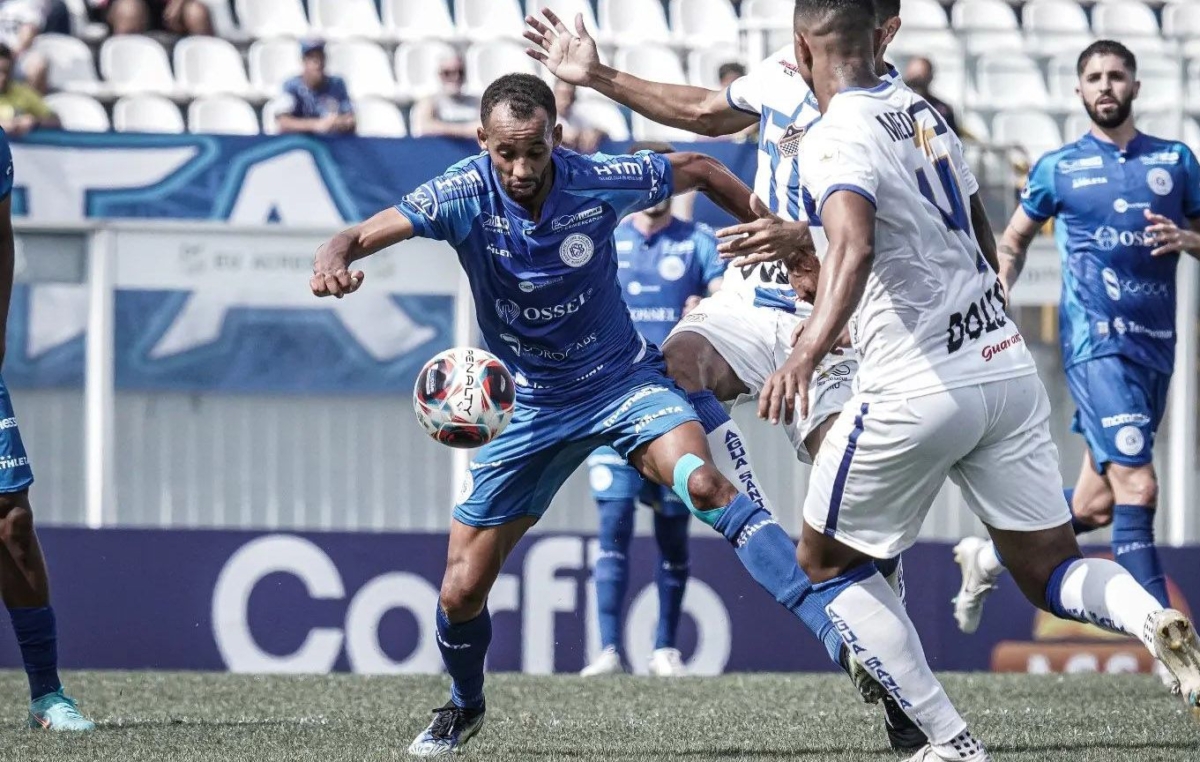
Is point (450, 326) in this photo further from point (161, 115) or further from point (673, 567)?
point (161, 115)

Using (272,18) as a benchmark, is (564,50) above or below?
below

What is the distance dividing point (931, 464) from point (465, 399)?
1562 millimetres

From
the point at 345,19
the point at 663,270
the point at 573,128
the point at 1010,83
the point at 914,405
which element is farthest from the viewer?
the point at 345,19

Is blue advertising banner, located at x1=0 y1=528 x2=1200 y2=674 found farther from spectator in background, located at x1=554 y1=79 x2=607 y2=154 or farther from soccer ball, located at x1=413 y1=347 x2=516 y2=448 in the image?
soccer ball, located at x1=413 y1=347 x2=516 y2=448

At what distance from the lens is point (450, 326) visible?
10633mm

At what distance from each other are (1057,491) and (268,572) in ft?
18.5

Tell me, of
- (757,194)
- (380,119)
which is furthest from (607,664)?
(380,119)

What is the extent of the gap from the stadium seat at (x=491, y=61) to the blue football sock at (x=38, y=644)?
736cm

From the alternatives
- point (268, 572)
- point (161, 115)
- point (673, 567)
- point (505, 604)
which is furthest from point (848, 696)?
point (161, 115)

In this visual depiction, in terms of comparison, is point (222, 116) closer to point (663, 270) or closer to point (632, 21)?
point (632, 21)

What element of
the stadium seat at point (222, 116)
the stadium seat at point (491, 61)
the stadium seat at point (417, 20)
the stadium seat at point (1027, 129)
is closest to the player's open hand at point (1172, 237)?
the stadium seat at point (1027, 129)

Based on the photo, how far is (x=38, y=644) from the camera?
6.49 meters

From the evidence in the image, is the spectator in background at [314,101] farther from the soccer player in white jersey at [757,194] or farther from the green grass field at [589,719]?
the soccer player in white jersey at [757,194]

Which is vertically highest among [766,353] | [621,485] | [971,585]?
[766,353]
